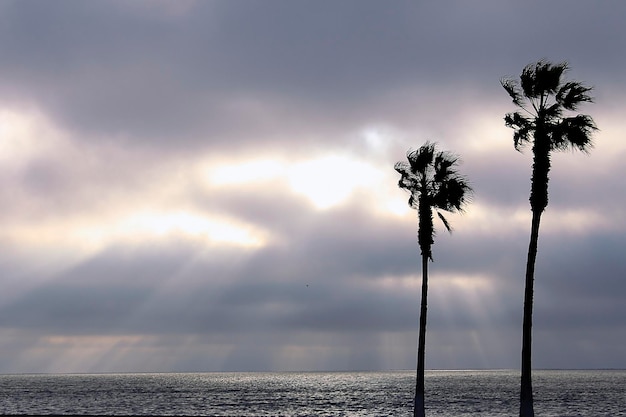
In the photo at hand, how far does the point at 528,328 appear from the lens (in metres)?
36.7

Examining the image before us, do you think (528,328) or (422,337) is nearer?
(528,328)

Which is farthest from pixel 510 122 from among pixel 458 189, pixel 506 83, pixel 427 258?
pixel 427 258

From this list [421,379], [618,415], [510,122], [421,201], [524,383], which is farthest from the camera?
[618,415]

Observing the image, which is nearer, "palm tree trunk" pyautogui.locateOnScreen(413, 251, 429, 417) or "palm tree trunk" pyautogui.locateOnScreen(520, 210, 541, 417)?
"palm tree trunk" pyautogui.locateOnScreen(520, 210, 541, 417)

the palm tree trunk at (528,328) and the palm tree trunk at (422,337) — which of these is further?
the palm tree trunk at (422,337)

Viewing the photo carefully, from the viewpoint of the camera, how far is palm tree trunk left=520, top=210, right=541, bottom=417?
36.1 m

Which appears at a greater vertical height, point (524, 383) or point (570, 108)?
point (570, 108)

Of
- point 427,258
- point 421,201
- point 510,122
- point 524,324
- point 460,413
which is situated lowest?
point 460,413

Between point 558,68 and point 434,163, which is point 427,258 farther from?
A: point 558,68

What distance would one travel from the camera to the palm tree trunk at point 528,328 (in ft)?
118

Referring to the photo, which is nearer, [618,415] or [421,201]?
[421,201]

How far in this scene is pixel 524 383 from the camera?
36.4 meters

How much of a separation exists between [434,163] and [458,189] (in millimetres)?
2004

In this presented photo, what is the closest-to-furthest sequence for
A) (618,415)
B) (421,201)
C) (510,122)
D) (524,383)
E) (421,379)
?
(524,383), (510,122), (421,379), (421,201), (618,415)
